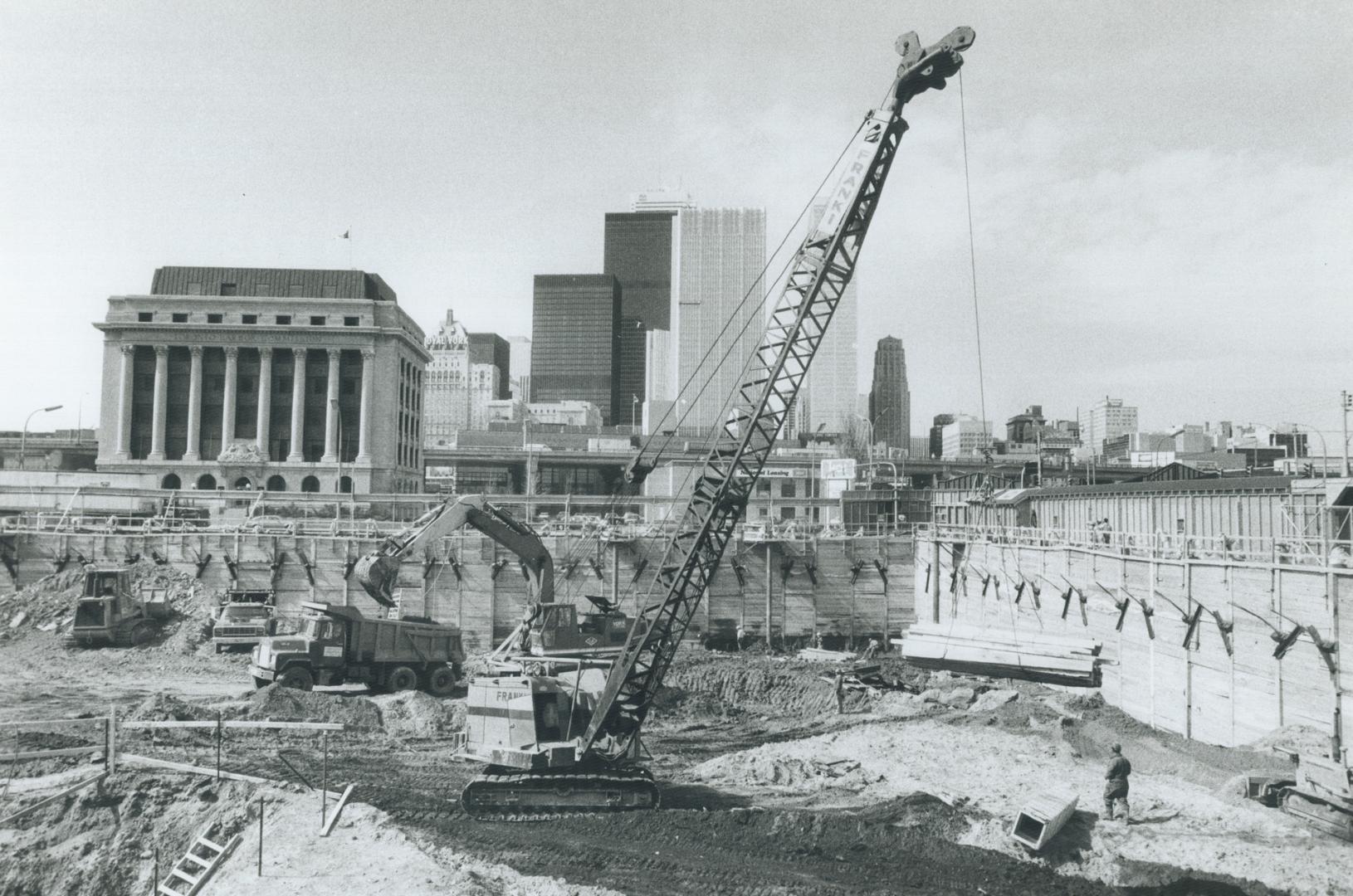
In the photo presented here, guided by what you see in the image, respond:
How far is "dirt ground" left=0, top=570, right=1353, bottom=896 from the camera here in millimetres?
14680

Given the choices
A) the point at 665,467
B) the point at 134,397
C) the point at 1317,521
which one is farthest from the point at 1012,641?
the point at 134,397

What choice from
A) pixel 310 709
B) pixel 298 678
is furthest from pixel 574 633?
pixel 298 678

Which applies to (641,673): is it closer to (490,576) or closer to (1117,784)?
(1117,784)

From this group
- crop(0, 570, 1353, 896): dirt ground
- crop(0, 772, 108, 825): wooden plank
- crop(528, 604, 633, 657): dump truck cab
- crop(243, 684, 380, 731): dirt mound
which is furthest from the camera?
crop(528, 604, 633, 657): dump truck cab

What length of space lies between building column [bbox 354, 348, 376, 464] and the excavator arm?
50.9m

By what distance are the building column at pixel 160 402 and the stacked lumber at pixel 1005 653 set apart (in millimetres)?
66555

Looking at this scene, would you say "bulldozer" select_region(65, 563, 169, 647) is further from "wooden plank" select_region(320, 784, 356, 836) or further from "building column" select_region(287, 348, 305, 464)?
"building column" select_region(287, 348, 305, 464)

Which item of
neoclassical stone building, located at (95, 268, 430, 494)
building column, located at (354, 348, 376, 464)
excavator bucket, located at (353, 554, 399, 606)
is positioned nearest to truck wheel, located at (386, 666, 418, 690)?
excavator bucket, located at (353, 554, 399, 606)

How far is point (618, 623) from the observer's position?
26.7m

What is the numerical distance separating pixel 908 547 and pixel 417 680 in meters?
24.0

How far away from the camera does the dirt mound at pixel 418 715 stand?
24500 mm

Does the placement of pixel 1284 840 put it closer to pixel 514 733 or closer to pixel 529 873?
pixel 529 873

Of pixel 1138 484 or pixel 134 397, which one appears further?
pixel 134 397

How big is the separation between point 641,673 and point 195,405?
69.0m
